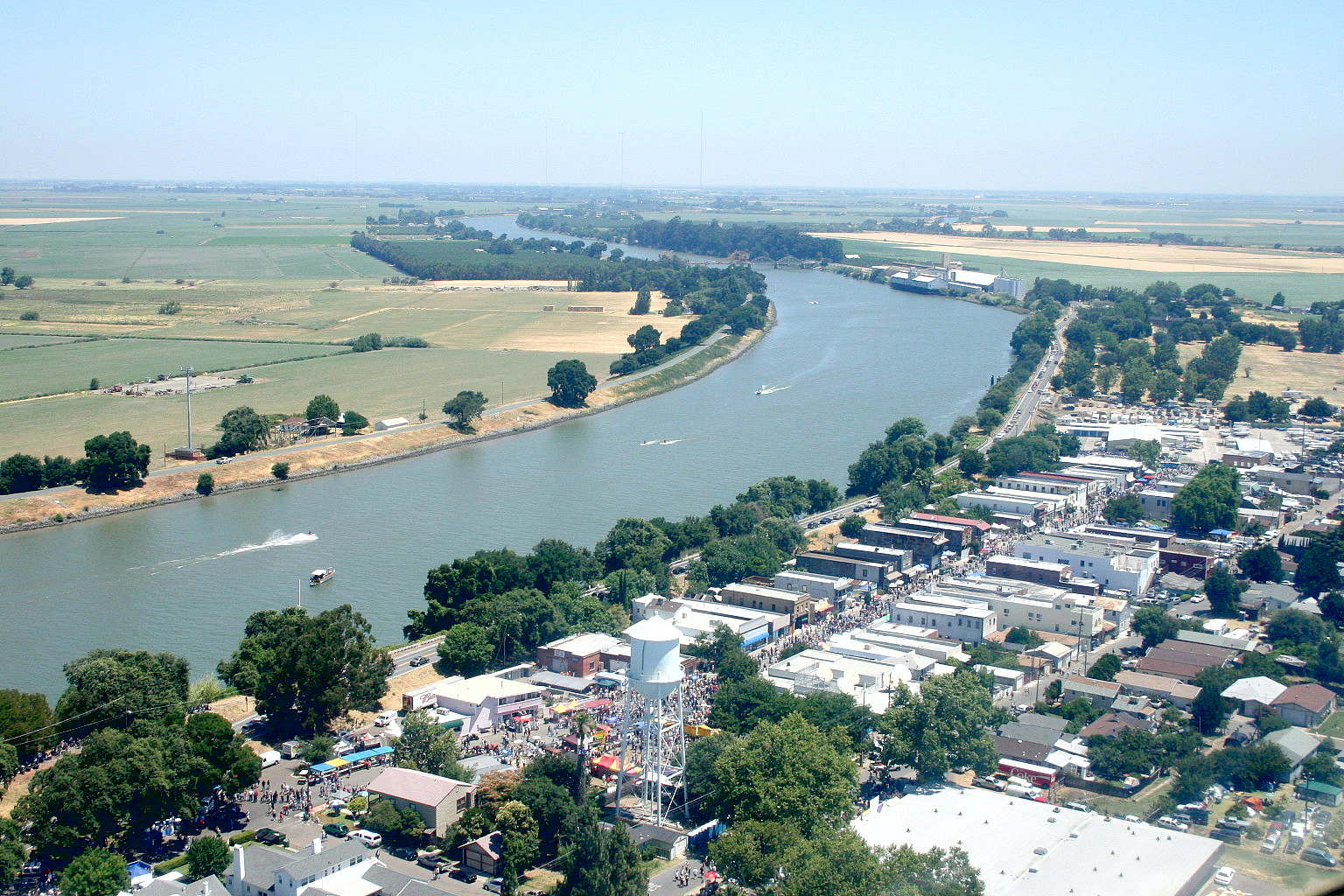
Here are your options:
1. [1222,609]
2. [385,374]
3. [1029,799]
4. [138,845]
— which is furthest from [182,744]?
[385,374]

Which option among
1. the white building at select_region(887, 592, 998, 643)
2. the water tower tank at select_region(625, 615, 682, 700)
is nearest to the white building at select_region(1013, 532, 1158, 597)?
the white building at select_region(887, 592, 998, 643)

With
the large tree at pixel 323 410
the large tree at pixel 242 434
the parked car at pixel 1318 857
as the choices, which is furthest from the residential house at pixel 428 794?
the large tree at pixel 323 410

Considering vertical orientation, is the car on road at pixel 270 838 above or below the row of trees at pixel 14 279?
below

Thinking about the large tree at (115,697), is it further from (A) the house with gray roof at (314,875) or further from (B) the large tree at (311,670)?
(A) the house with gray roof at (314,875)

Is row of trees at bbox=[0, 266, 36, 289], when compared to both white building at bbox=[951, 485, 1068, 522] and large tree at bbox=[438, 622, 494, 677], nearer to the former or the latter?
white building at bbox=[951, 485, 1068, 522]

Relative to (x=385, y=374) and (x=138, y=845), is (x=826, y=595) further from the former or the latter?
(x=385, y=374)

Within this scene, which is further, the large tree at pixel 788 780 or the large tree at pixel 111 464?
the large tree at pixel 111 464
